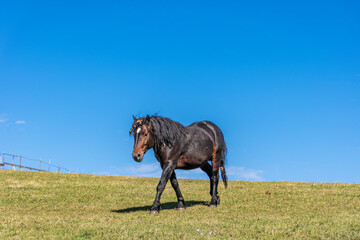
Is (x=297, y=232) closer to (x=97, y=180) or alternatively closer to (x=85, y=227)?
(x=85, y=227)

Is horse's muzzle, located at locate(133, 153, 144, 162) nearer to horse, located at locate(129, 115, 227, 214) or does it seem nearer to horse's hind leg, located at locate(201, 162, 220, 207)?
horse, located at locate(129, 115, 227, 214)

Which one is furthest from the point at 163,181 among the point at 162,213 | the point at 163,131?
the point at 163,131

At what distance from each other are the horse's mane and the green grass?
245cm

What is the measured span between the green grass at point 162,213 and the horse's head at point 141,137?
2052 mm

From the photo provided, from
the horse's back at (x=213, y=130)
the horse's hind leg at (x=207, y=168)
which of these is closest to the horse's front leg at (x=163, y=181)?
the horse's back at (x=213, y=130)

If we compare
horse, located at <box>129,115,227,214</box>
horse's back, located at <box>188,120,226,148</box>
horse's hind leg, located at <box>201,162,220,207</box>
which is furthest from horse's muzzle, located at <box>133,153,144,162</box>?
horse's hind leg, located at <box>201,162,220,207</box>

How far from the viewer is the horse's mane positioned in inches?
468

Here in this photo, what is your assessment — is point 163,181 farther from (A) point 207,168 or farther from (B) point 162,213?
(A) point 207,168

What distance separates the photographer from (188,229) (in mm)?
8750

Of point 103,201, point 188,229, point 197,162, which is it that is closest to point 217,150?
point 197,162

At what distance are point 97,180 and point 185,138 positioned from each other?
16.2 meters

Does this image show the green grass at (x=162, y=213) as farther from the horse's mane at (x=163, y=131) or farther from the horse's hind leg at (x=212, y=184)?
the horse's mane at (x=163, y=131)

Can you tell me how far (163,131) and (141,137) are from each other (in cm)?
89

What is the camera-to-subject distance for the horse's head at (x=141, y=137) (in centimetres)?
1134
